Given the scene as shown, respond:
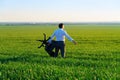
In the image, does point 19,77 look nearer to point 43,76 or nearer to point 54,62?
point 43,76

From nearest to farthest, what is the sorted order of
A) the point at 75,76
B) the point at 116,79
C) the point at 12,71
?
the point at 116,79
the point at 75,76
the point at 12,71

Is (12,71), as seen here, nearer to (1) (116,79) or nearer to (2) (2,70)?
(2) (2,70)

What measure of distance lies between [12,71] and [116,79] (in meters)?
3.77

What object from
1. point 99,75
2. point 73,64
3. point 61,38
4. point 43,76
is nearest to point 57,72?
point 43,76

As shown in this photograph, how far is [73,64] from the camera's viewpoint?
13.9m

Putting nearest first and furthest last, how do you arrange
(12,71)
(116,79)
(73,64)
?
(116,79) < (12,71) < (73,64)

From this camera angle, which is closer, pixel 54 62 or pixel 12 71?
pixel 12 71

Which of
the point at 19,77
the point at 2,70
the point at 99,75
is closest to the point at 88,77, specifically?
the point at 99,75

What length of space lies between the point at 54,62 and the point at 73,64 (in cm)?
98

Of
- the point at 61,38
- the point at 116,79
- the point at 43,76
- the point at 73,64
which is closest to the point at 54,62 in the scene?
the point at 73,64

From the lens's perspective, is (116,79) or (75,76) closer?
(116,79)

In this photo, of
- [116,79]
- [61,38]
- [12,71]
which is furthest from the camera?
[61,38]

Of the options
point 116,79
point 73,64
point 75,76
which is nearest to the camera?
point 116,79

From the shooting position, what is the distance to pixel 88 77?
410 inches
